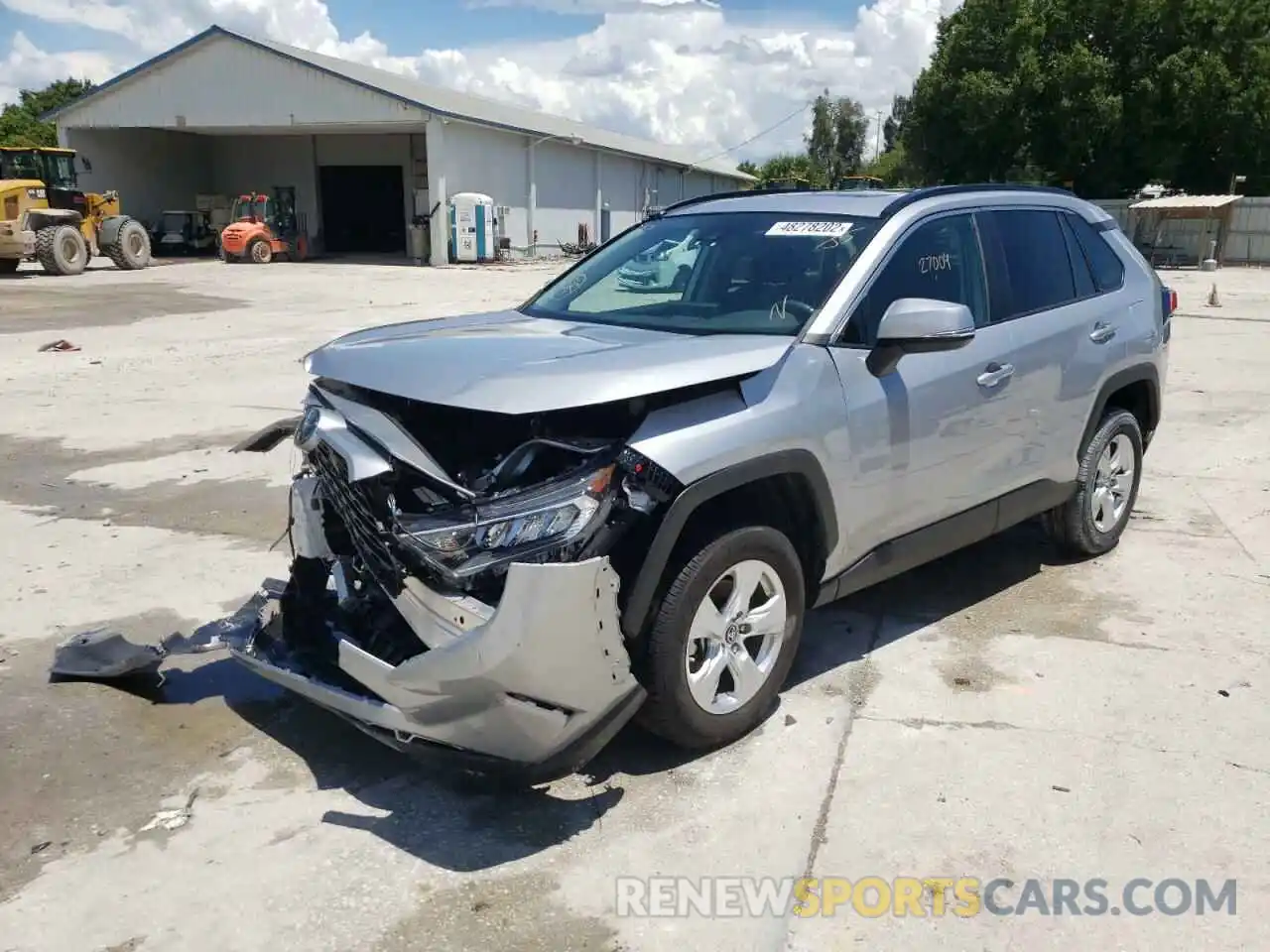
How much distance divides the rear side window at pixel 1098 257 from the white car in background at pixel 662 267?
2.05 m

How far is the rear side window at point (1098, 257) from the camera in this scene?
17.9 ft

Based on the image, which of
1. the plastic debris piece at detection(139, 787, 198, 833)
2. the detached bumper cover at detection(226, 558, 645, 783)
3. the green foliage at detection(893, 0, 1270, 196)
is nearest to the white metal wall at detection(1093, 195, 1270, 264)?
the green foliage at detection(893, 0, 1270, 196)

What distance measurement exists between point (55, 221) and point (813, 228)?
27.5 m

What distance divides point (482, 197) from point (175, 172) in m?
14.4

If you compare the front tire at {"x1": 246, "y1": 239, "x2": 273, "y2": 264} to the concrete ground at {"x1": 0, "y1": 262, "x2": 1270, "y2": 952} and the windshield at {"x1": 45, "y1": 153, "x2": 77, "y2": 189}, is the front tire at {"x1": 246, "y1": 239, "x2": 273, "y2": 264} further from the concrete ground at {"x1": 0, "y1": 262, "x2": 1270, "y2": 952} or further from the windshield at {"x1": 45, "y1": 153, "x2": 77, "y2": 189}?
the concrete ground at {"x1": 0, "y1": 262, "x2": 1270, "y2": 952}

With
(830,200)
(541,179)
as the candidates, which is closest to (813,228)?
(830,200)

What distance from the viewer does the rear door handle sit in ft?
14.8

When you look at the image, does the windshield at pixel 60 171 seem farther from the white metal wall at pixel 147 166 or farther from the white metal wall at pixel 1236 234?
the white metal wall at pixel 1236 234

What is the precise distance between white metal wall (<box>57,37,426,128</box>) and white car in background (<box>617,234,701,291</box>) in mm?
30630

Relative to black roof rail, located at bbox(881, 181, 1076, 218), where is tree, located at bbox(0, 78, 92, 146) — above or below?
above

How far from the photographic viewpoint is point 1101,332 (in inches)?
208

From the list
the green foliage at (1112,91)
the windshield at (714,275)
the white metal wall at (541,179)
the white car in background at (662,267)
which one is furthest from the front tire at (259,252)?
the white car in background at (662,267)

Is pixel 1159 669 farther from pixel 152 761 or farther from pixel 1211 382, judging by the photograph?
pixel 1211 382

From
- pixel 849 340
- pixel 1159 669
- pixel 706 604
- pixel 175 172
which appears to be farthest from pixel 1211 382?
pixel 175 172
